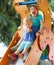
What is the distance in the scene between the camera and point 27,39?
6.19ft

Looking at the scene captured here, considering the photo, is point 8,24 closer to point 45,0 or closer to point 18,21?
point 18,21

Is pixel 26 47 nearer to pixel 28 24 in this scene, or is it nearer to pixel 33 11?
pixel 28 24

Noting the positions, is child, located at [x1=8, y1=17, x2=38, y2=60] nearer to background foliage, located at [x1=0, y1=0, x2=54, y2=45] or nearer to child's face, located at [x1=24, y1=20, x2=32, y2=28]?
child's face, located at [x1=24, y1=20, x2=32, y2=28]

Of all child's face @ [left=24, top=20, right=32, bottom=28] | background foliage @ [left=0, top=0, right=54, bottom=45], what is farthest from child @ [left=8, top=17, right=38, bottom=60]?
background foliage @ [left=0, top=0, right=54, bottom=45]

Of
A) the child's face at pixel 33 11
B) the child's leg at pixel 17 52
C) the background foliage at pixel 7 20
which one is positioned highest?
the child's face at pixel 33 11

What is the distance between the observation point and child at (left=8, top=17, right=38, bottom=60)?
6.09 ft

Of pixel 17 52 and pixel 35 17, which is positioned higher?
pixel 35 17

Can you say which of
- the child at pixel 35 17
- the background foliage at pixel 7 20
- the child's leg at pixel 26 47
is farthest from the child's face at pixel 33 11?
the background foliage at pixel 7 20

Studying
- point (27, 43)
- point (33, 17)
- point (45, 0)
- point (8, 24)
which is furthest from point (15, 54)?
point (8, 24)

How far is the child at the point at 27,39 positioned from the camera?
A: 186cm

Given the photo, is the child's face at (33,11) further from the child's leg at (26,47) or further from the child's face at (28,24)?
the child's leg at (26,47)

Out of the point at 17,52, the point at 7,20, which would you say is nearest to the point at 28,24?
the point at 17,52

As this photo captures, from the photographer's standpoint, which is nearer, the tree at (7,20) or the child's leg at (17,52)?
the child's leg at (17,52)

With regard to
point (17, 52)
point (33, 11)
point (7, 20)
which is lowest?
point (17, 52)
